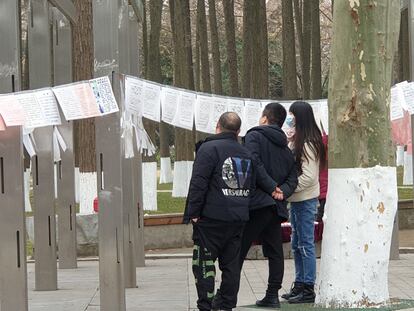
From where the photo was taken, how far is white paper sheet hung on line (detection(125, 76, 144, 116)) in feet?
35.1

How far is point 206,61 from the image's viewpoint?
31.1 m

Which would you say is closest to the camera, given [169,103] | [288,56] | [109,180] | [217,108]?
[109,180]

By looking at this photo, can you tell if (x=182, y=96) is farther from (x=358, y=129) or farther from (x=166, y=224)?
(x=166, y=224)

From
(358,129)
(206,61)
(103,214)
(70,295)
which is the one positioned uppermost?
(206,61)

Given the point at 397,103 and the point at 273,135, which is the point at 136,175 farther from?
the point at 273,135

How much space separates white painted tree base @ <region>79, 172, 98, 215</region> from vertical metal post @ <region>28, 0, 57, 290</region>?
19.0ft

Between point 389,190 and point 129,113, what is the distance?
3.06 metres

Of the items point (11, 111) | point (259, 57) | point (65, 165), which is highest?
point (259, 57)

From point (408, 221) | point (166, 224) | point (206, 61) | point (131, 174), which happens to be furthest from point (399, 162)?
point (131, 174)

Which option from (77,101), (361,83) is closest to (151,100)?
(77,101)

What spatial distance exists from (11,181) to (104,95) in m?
1.23

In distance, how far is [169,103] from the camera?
11367 mm

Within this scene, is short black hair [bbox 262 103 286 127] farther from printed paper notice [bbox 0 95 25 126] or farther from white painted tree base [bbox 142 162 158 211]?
Result: white painted tree base [bbox 142 162 158 211]

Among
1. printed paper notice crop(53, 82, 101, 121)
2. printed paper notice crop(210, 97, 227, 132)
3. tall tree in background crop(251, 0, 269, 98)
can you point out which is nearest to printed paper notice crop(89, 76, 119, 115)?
printed paper notice crop(53, 82, 101, 121)
